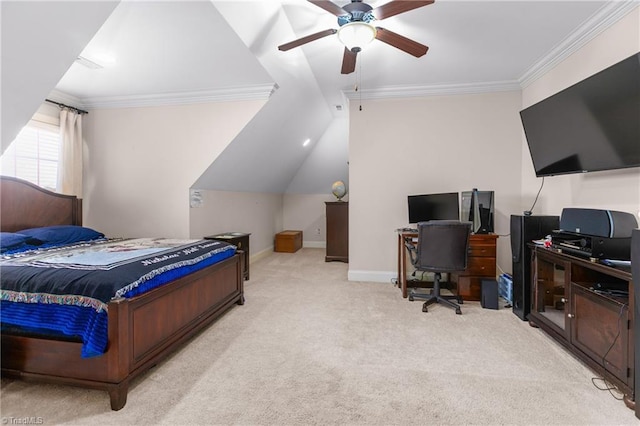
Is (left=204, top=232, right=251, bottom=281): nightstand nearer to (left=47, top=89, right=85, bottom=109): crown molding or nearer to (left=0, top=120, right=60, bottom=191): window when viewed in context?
(left=0, top=120, right=60, bottom=191): window

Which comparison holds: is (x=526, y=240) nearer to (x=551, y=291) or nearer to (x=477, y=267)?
(x=551, y=291)

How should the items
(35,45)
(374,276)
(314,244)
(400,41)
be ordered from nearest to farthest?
(35,45) < (400,41) < (374,276) < (314,244)

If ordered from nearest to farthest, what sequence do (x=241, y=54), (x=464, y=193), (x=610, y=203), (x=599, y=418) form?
(x=599, y=418)
(x=610, y=203)
(x=241, y=54)
(x=464, y=193)

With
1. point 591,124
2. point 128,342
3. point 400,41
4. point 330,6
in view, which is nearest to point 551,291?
point 591,124

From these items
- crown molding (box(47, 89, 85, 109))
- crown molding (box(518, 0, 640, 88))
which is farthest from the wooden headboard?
crown molding (box(518, 0, 640, 88))

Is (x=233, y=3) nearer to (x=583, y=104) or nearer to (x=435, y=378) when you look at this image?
(x=583, y=104)

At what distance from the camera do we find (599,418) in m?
1.55

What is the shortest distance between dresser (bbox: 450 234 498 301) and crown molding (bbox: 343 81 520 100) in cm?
191

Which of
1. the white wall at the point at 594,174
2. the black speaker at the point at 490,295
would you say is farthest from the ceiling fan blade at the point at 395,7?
the black speaker at the point at 490,295

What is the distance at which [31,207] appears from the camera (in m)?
3.10

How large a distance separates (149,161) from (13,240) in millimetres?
1724

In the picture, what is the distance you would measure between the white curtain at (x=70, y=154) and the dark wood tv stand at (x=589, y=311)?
5.15 m

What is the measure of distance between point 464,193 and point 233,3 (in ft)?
10.3

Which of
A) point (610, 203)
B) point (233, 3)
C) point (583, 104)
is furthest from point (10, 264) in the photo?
point (610, 203)
